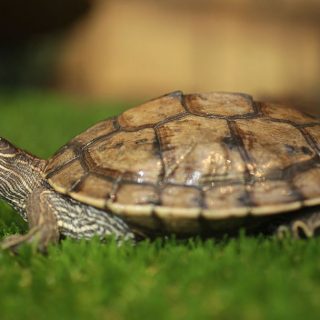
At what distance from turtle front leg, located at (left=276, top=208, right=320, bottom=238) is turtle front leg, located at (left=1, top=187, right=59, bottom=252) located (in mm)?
1198

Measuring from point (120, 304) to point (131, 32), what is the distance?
13012 millimetres

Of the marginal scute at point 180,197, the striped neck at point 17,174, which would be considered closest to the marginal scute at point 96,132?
the striped neck at point 17,174

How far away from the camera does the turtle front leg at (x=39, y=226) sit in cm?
266

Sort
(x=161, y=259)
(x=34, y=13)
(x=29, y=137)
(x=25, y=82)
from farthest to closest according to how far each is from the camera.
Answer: (x=25, y=82), (x=34, y=13), (x=29, y=137), (x=161, y=259)

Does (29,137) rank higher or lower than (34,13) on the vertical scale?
lower

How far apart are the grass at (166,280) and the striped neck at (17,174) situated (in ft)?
1.97

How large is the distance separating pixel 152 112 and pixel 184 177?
Result: 0.55 meters

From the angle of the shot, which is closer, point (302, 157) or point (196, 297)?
point (196, 297)

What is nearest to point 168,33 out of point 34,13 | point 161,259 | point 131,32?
point 131,32

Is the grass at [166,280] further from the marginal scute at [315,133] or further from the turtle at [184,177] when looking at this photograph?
the marginal scute at [315,133]

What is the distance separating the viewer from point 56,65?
53.5 ft

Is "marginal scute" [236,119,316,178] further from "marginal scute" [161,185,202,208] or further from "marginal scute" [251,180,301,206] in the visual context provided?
"marginal scute" [161,185,202,208]

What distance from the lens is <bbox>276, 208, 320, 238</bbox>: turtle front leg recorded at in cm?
264

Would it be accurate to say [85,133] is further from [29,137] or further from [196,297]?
A: [29,137]
